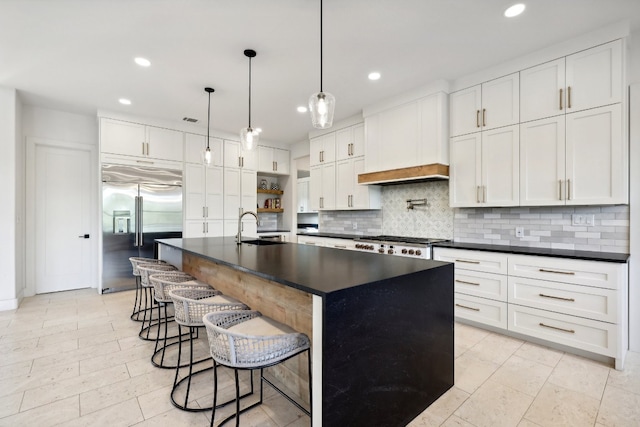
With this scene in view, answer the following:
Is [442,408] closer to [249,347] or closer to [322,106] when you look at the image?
[249,347]

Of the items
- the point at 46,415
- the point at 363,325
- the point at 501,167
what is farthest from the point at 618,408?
the point at 46,415

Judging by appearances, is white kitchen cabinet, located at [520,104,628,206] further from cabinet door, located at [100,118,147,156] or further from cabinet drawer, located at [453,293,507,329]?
cabinet door, located at [100,118,147,156]

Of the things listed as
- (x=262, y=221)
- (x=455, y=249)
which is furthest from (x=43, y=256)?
(x=455, y=249)

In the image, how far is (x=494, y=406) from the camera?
192 centimetres

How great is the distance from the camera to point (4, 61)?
3.12 m

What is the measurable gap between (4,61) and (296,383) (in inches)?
166

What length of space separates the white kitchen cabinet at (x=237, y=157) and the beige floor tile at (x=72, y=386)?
3.97 meters

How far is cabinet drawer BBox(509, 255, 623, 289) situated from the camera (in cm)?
237

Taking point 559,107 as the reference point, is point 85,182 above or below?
below

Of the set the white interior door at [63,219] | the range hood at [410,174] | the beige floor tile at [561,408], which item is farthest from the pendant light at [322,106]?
the white interior door at [63,219]

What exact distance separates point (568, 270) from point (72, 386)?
3.92 metres

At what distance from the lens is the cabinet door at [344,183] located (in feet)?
16.1

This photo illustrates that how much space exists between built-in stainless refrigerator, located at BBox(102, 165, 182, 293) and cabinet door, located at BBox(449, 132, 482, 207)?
165 inches

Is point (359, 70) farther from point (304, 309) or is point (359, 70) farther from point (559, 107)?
point (304, 309)
